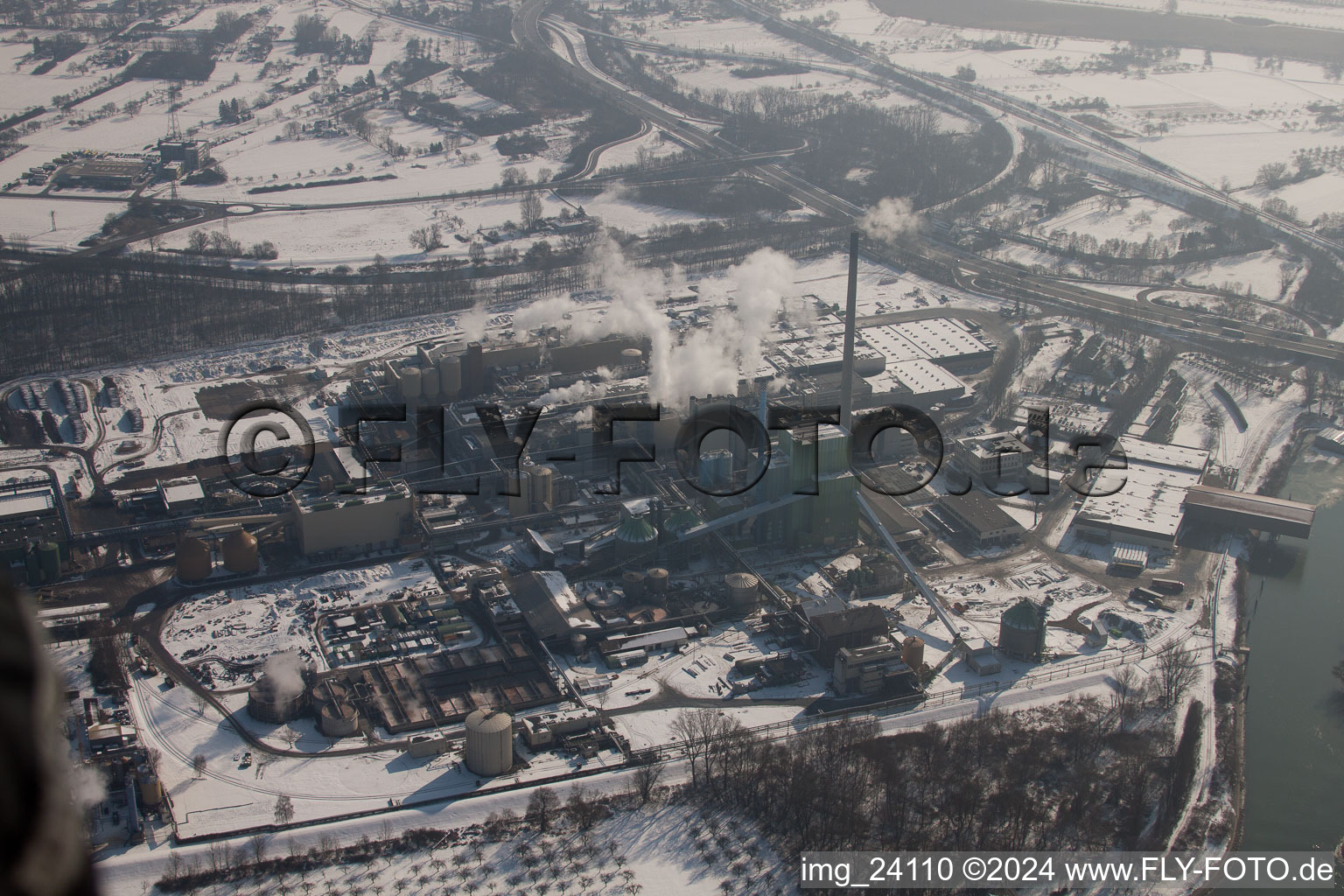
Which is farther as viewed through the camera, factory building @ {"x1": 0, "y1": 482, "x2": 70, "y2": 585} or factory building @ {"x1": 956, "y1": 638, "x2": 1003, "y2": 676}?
factory building @ {"x1": 0, "y1": 482, "x2": 70, "y2": 585}

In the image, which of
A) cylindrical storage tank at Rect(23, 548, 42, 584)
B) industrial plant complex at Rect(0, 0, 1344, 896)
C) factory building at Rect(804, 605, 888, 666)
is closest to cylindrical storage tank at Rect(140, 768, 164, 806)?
industrial plant complex at Rect(0, 0, 1344, 896)

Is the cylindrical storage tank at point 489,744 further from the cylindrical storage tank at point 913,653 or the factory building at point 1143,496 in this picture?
the factory building at point 1143,496

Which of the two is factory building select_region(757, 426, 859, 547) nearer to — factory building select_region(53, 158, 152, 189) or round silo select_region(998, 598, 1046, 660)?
round silo select_region(998, 598, 1046, 660)

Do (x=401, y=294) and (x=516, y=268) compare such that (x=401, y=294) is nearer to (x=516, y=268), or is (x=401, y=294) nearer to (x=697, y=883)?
(x=516, y=268)

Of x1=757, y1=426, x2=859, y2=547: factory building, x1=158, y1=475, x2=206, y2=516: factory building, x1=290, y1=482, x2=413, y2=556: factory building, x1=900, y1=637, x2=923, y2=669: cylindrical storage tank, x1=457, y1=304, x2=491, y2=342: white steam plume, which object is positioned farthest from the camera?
x1=457, y1=304, x2=491, y2=342: white steam plume

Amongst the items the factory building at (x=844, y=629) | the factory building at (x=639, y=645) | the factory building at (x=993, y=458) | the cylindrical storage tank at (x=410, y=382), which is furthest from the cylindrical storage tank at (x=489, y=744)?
the factory building at (x=993, y=458)

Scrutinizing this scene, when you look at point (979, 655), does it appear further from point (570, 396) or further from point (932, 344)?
point (932, 344)
